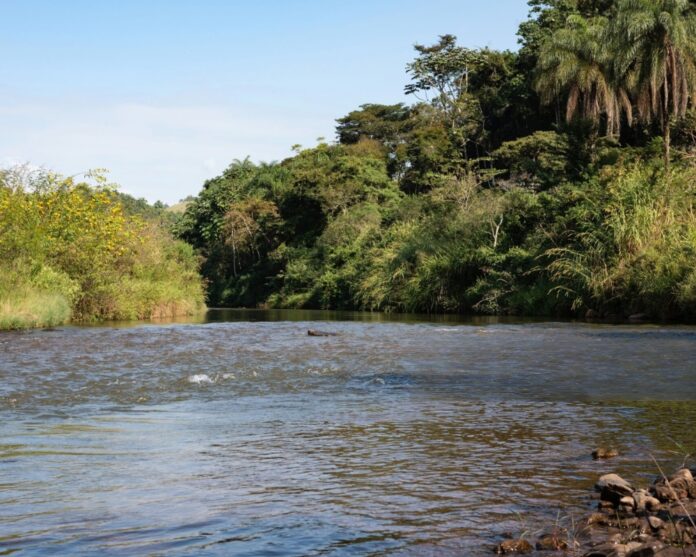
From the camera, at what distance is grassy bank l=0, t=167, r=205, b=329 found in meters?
28.4

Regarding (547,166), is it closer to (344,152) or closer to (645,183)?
(645,183)

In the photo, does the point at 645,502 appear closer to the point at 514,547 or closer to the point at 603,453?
the point at 514,547

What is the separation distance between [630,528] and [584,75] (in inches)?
1811

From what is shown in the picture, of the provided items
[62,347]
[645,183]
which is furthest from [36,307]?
[645,183]

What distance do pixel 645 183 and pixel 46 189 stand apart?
25276mm

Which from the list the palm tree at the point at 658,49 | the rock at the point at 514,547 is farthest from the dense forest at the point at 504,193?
the rock at the point at 514,547

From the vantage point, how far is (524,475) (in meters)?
6.94

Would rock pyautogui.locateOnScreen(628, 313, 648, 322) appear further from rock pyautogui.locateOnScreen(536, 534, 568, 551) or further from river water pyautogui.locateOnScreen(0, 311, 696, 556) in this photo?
rock pyautogui.locateOnScreen(536, 534, 568, 551)

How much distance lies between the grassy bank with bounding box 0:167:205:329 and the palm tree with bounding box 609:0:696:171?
86.8 feet

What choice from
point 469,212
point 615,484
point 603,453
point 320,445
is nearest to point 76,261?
point 469,212

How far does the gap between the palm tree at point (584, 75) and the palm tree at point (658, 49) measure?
3291 mm

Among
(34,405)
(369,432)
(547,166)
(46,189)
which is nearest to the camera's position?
(369,432)

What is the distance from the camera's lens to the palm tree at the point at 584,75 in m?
46.9

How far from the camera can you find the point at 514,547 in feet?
16.5
